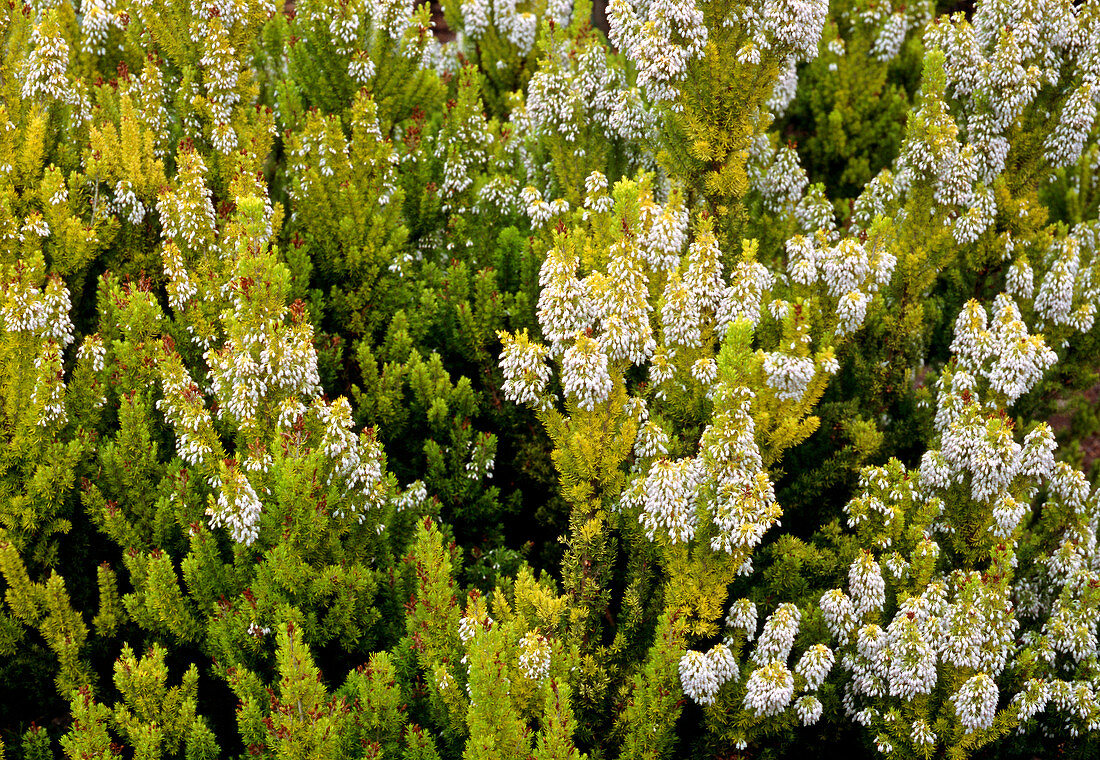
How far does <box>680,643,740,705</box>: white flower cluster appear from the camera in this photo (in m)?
4.74

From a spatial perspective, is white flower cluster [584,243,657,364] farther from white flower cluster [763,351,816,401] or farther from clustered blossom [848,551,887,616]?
clustered blossom [848,551,887,616]

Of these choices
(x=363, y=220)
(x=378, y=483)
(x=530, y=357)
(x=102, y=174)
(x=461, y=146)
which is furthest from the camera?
(x=461, y=146)

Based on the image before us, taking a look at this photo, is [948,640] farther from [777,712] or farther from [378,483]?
[378,483]

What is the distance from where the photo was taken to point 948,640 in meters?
5.07

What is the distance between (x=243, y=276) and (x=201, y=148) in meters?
2.95

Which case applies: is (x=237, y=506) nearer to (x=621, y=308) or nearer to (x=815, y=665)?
(x=621, y=308)

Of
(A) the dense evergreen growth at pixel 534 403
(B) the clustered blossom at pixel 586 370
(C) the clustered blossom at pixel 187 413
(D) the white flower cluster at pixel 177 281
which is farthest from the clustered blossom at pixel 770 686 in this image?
(D) the white flower cluster at pixel 177 281

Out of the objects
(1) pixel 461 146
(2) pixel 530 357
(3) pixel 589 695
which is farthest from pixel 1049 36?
(3) pixel 589 695

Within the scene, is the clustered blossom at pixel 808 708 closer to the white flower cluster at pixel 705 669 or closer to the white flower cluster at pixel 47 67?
the white flower cluster at pixel 705 669

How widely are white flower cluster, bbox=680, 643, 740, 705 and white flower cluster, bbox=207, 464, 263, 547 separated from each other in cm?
235

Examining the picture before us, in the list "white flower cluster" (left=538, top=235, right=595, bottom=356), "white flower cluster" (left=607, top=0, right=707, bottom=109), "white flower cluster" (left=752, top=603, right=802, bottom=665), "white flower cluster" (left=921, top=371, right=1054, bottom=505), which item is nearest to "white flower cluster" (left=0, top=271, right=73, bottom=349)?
"white flower cluster" (left=538, top=235, right=595, bottom=356)

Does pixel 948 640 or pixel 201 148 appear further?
pixel 201 148

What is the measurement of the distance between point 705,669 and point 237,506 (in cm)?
255

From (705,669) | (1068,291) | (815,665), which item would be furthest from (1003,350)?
(705,669)
